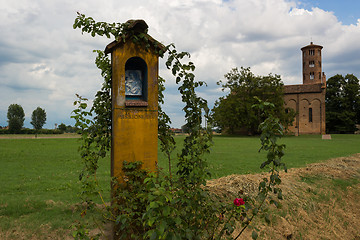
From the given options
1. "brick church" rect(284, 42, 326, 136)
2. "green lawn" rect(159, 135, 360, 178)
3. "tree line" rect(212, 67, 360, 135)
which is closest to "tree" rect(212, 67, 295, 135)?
"tree line" rect(212, 67, 360, 135)

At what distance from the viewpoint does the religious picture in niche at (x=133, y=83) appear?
4258 millimetres

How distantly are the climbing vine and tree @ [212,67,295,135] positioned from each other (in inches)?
1653

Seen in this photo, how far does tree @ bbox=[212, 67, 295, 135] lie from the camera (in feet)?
152

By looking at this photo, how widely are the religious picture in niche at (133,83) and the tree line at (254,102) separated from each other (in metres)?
37.7

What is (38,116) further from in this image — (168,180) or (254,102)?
(168,180)

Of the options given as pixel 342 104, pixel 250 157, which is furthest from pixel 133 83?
pixel 342 104

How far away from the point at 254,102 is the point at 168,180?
42379 millimetres

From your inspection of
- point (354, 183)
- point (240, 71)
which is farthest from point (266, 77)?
point (354, 183)

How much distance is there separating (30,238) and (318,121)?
208 ft

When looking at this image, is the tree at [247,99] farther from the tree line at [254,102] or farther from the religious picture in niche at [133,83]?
the religious picture in niche at [133,83]

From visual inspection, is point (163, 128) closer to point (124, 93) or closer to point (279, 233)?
point (124, 93)

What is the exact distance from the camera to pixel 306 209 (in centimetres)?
596

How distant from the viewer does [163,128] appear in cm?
471

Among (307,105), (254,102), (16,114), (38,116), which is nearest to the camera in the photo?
(254,102)
